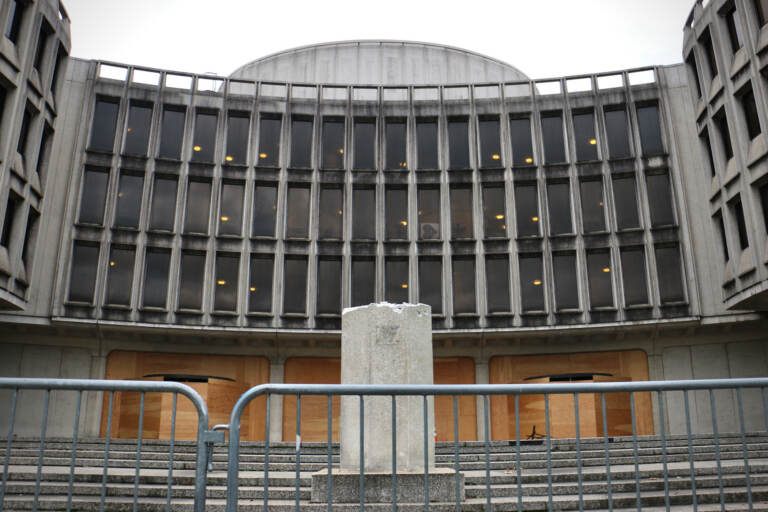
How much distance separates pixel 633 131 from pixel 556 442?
1841cm

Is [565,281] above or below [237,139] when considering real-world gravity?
below

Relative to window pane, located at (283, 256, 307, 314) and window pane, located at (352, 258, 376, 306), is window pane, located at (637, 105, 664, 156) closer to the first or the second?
window pane, located at (352, 258, 376, 306)

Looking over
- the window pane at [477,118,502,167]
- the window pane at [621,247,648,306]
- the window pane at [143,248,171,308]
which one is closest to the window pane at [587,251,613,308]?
the window pane at [621,247,648,306]

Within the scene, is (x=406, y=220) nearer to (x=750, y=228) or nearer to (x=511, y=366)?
(x=511, y=366)

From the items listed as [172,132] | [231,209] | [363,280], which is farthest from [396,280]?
[172,132]

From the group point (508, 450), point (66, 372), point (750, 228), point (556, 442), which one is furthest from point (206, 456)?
point (66, 372)

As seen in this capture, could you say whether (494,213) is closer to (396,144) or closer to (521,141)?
(521,141)

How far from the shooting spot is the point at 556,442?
14164 millimetres

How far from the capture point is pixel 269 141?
2889 centimetres

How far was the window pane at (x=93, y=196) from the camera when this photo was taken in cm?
2644

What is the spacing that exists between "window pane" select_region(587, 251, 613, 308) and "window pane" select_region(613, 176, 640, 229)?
1634 millimetres

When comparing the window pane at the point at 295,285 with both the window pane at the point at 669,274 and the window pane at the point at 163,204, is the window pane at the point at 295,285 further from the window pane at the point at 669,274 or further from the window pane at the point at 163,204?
the window pane at the point at 669,274

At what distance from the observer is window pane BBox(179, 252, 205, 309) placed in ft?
87.2

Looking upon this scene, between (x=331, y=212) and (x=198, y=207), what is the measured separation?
236 inches
